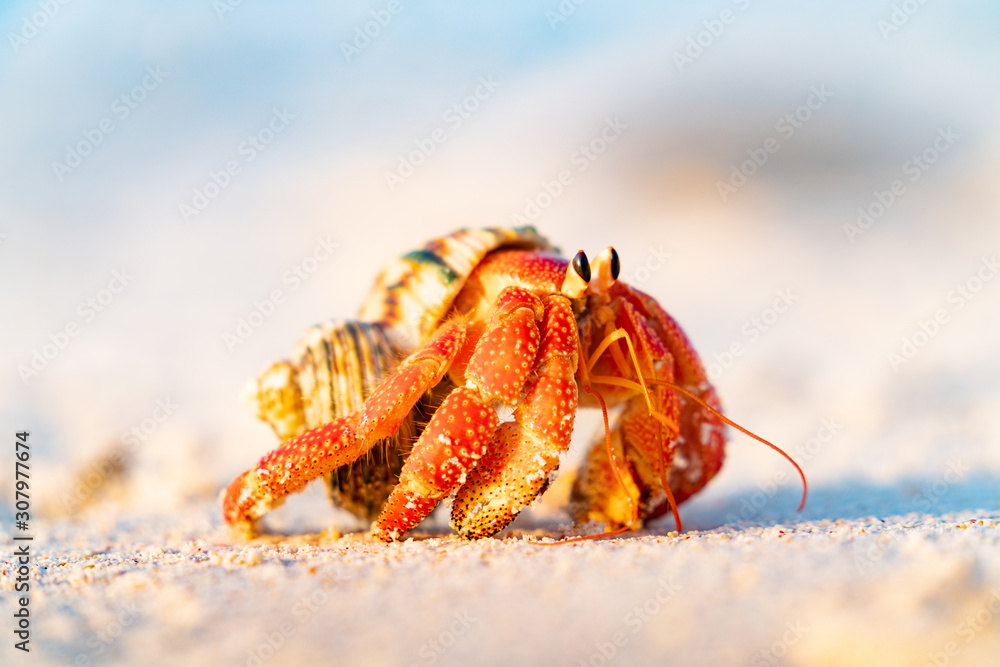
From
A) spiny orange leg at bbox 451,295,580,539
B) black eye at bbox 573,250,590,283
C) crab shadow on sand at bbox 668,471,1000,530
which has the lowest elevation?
crab shadow on sand at bbox 668,471,1000,530

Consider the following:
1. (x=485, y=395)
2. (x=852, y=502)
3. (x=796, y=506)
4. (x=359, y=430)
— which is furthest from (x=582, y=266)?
(x=852, y=502)

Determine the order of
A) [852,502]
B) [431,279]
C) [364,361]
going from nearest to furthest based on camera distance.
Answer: [364,361] → [431,279] → [852,502]

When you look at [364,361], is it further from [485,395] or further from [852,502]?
[852,502]

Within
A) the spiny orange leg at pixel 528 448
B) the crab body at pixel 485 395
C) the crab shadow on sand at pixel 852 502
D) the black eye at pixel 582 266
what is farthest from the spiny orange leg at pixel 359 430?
the crab shadow on sand at pixel 852 502

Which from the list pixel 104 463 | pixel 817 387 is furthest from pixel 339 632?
pixel 817 387

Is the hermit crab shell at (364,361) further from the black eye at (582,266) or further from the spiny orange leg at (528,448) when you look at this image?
the black eye at (582,266)

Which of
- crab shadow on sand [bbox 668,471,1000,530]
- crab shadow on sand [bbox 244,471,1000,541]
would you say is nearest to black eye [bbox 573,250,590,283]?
crab shadow on sand [bbox 244,471,1000,541]

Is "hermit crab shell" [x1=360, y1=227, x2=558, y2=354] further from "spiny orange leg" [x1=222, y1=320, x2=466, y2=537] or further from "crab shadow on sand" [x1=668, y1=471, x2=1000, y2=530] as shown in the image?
"crab shadow on sand" [x1=668, y1=471, x2=1000, y2=530]
